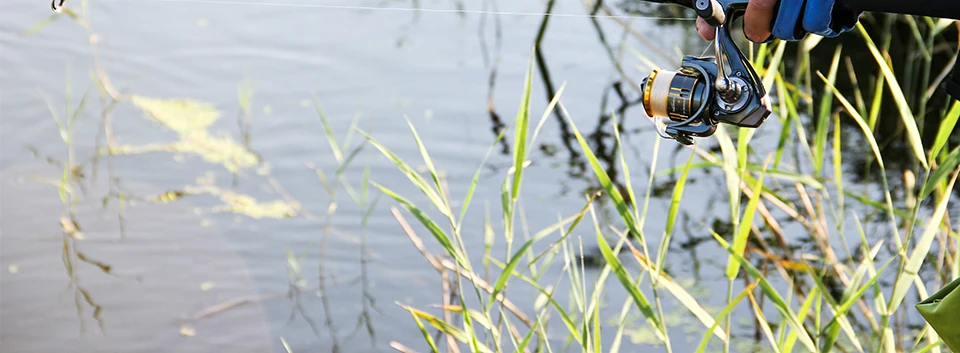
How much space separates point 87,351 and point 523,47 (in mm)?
2118

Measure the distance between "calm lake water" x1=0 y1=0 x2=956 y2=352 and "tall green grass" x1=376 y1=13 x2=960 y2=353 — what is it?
3.1 inches

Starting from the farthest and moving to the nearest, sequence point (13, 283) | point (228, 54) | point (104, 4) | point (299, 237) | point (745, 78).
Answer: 1. point (104, 4)
2. point (228, 54)
3. point (299, 237)
4. point (13, 283)
5. point (745, 78)

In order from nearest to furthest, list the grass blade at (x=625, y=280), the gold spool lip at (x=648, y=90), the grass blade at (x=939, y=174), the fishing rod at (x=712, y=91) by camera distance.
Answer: the fishing rod at (x=712, y=91), the gold spool lip at (x=648, y=90), the grass blade at (x=939, y=174), the grass blade at (x=625, y=280)

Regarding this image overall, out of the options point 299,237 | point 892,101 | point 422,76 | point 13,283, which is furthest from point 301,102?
point 892,101

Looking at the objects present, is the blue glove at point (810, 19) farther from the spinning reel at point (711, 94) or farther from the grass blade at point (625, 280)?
the grass blade at point (625, 280)

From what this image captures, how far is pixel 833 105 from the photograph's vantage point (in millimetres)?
3467

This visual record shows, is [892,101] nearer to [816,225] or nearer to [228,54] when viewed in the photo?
[816,225]

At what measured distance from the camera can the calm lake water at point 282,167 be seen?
8.26 feet

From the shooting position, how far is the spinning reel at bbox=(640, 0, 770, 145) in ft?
4.06

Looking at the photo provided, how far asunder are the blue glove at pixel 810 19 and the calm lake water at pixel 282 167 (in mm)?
757

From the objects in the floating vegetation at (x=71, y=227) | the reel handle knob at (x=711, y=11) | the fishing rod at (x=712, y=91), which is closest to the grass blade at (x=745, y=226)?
the fishing rod at (x=712, y=91)

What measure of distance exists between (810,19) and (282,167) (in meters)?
2.28

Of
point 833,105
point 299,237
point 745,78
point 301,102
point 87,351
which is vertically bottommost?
point 87,351

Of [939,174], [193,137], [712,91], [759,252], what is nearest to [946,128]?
[939,174]
